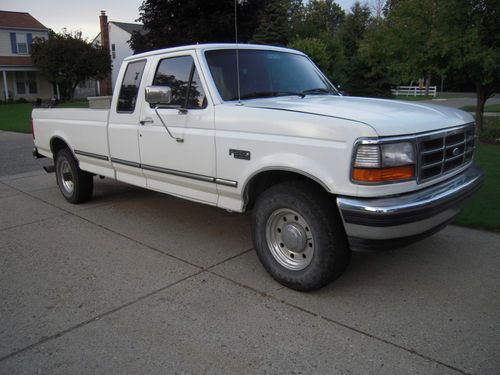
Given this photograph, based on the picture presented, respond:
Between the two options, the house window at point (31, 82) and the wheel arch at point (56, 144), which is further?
the house window at point (31, 82)

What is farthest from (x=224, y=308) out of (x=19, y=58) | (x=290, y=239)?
(x=19, y=58)

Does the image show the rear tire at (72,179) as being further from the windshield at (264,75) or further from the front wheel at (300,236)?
the front wheel at (300,236)

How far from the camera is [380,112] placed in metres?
3.72

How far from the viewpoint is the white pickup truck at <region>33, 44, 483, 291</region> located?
3.40 meters

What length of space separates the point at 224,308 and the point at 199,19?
769 inches

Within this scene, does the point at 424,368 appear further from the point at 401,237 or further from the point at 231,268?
the point at 231,268

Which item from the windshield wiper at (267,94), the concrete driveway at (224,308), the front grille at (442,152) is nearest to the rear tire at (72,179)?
the concrete driveway at (224,308)

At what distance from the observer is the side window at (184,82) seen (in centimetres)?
457

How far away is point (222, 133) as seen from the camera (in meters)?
4.26

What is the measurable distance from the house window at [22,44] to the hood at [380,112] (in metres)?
43.9

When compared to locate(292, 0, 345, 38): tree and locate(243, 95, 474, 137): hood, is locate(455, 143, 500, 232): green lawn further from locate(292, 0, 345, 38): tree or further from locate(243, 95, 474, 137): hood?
locate(292, 0, 345, 38): tree

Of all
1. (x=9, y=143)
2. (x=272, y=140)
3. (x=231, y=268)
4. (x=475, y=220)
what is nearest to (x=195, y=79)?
(x=272, y=140)

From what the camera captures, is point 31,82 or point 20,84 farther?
point 31,82

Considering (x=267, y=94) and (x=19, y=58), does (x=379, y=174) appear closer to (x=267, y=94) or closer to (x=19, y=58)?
(x=267, y=94)
